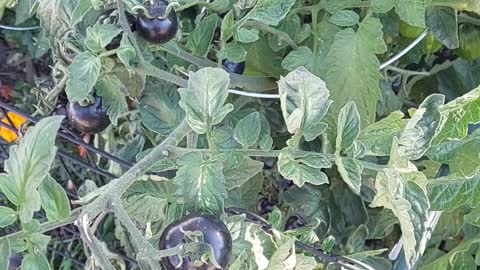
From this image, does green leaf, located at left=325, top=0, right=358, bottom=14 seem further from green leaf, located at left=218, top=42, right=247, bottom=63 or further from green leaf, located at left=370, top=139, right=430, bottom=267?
green leaf, located at left=370, top=139, right=430, bottom=267

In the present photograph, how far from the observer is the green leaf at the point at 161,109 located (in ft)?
2.38

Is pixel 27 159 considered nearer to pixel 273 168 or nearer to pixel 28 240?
pixel 28 240

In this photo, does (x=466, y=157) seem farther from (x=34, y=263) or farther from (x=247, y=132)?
(x=34, y=263)

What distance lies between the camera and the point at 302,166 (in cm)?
55

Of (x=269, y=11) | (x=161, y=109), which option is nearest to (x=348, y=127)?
(x=269, y=11)

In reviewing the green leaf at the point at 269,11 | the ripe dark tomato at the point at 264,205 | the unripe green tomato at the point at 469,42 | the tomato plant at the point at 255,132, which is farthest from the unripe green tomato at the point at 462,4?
the ripe dark tomato at the point at 264,205

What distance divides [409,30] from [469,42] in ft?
0.30

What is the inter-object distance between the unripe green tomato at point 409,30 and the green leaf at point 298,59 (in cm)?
A: 16

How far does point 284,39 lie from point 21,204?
1.12ft

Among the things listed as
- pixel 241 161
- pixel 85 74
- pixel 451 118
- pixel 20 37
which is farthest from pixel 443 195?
pixel 20 37

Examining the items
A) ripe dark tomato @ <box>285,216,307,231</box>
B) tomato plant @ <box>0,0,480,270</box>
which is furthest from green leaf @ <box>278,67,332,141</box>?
ripe dark tomato @ <box>285,216,307,231</box>

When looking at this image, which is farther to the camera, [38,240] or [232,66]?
[232,66]

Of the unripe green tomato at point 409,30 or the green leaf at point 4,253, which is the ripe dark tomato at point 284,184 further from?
the green leaf at point 4,253

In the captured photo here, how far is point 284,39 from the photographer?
744 mm
